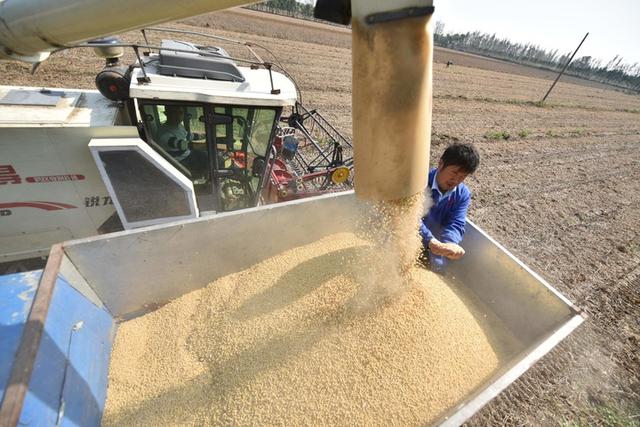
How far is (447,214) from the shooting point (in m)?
2.76

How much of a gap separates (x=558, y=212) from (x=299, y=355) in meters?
6.07

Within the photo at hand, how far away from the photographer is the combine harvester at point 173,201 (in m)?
A: 1.02

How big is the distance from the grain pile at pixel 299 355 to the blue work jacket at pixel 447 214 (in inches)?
15.2

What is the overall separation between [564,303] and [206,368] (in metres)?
2.32

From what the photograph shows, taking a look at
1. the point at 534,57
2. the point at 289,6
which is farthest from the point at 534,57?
the point at 289,6

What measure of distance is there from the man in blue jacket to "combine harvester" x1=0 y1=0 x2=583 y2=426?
0.22 meters

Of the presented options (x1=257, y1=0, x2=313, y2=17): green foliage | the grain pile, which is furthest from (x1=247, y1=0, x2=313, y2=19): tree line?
the grain pile

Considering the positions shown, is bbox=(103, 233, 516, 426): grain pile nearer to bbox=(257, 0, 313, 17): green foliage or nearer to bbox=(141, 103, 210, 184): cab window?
bbox=(141, 103, 210, 184): cab window

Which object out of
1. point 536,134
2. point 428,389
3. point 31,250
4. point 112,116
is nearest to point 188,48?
point 112,116

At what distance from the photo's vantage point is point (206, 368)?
6.20 ft

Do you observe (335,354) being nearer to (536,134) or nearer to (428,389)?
(428,389)

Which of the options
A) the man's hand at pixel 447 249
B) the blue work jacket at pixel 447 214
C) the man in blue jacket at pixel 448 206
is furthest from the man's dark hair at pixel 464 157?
the man's hand at pixel 447 249

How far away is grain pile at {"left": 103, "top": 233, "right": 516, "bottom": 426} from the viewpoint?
168 centimetres

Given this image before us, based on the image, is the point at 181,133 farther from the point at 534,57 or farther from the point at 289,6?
the point at 534,57
